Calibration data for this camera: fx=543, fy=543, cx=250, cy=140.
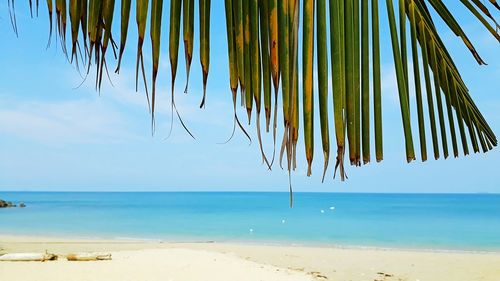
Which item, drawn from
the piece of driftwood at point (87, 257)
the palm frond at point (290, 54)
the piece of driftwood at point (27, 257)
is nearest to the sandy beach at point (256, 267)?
the piece of driftwood at point (87, 257)

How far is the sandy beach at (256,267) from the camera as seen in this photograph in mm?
9016

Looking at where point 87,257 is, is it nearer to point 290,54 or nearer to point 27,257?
point 27,257

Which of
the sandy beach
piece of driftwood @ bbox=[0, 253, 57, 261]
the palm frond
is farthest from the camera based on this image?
piece of driftwood @ bbox=[0, 253, 57, 261]

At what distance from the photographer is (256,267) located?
34.1ft

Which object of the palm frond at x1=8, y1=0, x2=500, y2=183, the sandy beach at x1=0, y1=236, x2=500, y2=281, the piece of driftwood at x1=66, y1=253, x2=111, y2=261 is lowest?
the sandy beach at x1=0, y1=236, x2=500, y2=281

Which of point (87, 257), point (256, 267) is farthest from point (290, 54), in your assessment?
point (87, 257)

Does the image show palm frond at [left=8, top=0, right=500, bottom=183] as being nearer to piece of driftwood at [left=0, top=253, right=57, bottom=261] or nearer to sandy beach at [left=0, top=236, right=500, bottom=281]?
sandy beach at [left=0, top=236, right=500, bottom=281]

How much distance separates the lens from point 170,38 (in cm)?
56

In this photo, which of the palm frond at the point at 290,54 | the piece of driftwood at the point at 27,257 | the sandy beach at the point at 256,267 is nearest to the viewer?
the palm frond at the point at 290,54

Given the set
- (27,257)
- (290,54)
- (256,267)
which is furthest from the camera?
(256,267)

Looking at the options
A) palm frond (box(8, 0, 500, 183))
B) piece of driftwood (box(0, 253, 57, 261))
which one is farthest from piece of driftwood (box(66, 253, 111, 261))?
palm frond (box(8, 0, 500, 183))

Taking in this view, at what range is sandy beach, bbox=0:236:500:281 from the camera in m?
9.02

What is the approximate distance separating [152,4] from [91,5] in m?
0.09

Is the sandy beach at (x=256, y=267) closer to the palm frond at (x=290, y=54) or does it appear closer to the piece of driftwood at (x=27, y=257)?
the piece of driftwood at (x=27, y=257)
